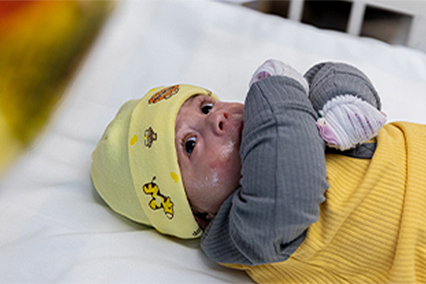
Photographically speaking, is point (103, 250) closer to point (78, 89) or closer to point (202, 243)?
point (202, 243)

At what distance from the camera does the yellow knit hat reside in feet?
2.97

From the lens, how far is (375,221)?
0.83m

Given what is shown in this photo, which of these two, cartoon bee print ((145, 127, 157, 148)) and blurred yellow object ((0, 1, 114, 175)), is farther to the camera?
blurred yellow object ((0, 1, 114, 175))

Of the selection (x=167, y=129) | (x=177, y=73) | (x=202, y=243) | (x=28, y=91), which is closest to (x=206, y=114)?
(x=167, y=129)

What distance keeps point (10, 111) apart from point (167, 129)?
490mm

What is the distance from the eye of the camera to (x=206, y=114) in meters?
0.95

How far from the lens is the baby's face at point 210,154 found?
87 cm

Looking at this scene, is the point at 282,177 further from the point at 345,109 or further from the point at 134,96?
the point at 134,96

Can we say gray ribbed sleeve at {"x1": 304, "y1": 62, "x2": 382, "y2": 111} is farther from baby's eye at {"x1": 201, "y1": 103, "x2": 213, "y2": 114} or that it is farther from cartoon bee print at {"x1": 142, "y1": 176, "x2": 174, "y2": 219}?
cartoon bee print at {"x1": 142, "y1": 176, "x2": 174, "y2": 219}

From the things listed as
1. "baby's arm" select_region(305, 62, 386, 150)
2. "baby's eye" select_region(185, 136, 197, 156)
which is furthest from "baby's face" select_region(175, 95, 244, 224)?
"baby's arm" select_region(305, 62, 386, 150)

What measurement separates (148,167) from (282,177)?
298 millimetres

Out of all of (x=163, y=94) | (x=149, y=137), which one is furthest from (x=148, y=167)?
(x=163, y=94)

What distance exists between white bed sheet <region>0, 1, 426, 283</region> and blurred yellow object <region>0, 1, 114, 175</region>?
0.14 ft

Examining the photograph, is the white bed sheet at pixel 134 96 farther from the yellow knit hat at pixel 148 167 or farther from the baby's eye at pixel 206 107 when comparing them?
the baby's eye at pixel 206 107
